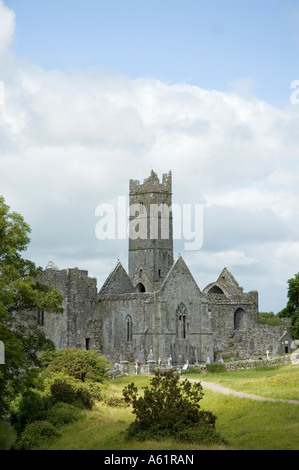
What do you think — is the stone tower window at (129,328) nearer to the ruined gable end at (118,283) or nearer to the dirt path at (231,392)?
the ruined gable end at (118,283)

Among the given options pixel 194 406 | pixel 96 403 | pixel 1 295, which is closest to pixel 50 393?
pixel 96 403

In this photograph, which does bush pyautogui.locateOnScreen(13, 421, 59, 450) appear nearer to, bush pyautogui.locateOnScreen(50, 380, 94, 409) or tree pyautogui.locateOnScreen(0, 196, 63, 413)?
tree pyautogui.locateOnScreen(0, 196, 63, 413)

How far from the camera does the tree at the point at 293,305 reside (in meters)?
83.1

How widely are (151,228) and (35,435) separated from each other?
46512 mm

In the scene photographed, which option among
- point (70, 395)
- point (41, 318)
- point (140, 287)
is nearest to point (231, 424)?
point (70, 395)

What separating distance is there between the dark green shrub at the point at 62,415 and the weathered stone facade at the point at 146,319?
26.1 meters

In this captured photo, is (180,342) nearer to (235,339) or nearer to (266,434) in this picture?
(235,339)

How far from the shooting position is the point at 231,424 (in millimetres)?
34812

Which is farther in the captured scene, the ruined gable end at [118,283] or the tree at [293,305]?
the tree at [293,305]

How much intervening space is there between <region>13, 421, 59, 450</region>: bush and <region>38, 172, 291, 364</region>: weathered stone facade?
29558 mm

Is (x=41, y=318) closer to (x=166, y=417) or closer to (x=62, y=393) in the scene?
(x=62, y=393)

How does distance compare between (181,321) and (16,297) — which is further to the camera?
(181,321)

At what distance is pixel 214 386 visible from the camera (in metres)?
47.0

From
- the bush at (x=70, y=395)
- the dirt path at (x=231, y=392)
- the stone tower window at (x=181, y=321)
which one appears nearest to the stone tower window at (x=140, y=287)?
the stone tower window at (x=181, y=321)
